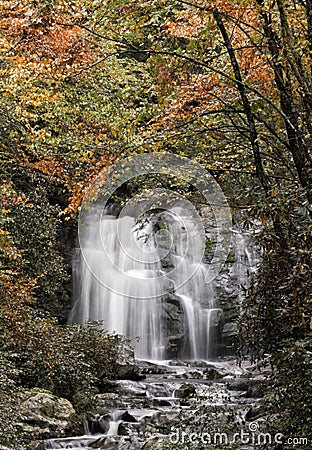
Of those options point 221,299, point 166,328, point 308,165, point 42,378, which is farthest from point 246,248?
point 308,165

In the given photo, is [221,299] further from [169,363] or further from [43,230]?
[43,230]

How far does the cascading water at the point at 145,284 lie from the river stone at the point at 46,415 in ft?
19.4

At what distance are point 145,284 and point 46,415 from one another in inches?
305

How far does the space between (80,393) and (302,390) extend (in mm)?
5092

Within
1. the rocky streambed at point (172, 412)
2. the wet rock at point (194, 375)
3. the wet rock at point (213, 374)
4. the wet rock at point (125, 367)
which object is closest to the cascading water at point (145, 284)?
the rocky streambed at point (172, 412)

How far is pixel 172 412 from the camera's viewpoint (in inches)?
310

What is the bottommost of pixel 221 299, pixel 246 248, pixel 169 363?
pixel 169 363

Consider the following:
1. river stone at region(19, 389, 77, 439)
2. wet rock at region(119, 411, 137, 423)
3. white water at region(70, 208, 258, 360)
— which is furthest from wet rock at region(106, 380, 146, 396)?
white water at region(70, 208, 258, 360)

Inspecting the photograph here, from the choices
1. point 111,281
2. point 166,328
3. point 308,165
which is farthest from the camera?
point 111,281

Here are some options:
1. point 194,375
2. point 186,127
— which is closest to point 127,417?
point 194,375

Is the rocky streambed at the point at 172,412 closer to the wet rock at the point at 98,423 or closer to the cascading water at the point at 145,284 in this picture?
the wet rock at the point at 98,423

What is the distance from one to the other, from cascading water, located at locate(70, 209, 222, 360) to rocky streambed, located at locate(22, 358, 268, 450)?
1520 millimetres

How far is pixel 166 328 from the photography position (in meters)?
13.8

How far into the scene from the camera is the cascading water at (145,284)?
44.8 feet
